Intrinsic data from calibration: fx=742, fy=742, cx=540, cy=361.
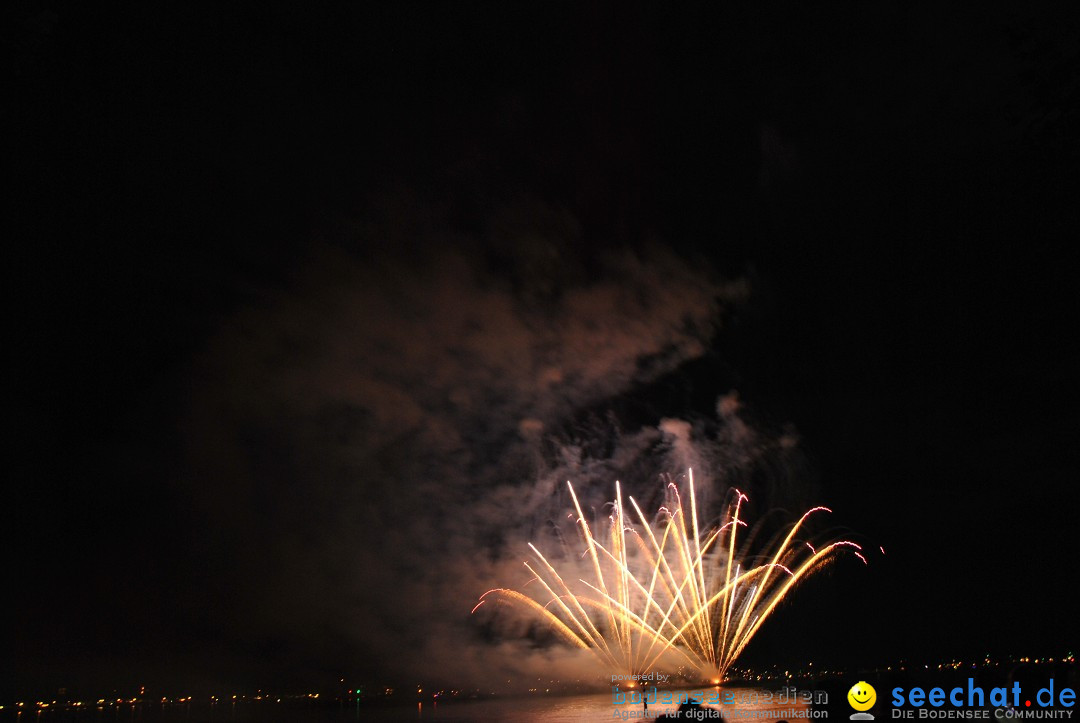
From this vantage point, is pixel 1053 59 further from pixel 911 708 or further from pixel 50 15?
pixel 911 708

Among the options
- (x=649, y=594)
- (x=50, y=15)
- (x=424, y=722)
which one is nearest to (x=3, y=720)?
(x=424, y=722)

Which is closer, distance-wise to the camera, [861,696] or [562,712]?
[861,696]

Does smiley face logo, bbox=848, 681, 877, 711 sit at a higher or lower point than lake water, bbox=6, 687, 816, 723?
higher

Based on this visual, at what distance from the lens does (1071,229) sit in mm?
11828

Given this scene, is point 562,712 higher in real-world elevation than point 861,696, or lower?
lower

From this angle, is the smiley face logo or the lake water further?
the lake water

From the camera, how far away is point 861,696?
17.8m

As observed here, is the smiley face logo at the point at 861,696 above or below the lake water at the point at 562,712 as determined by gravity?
above

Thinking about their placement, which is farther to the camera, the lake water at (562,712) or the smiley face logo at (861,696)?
the lake water at (562,712)

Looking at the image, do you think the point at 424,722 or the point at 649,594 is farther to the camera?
the point at 424,722

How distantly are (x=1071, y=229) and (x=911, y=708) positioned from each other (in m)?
14.7

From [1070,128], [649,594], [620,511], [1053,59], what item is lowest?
[649,594]

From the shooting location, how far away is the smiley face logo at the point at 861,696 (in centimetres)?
1758

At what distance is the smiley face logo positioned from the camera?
57.7 feet
